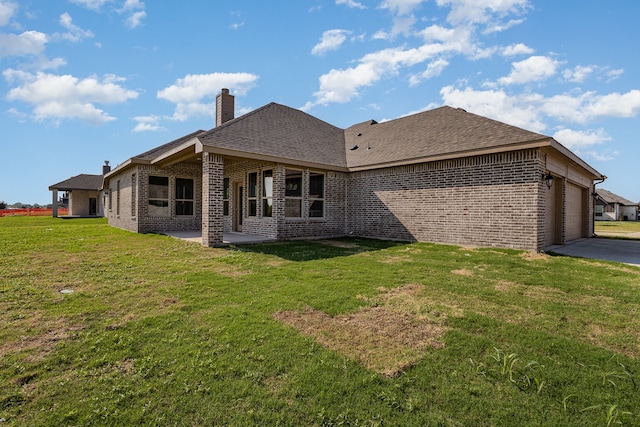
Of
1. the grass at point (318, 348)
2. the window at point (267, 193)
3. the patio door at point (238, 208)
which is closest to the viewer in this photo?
the grass at point (318, 348)

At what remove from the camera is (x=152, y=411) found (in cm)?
226

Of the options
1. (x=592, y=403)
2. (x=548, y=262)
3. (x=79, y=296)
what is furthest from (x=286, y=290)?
(x=548, y=262)

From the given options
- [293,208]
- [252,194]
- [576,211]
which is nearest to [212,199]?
[252,194]

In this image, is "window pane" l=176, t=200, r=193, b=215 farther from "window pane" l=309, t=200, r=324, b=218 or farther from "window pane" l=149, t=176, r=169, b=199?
"window pane" l=309, t=200, r=324, b=218

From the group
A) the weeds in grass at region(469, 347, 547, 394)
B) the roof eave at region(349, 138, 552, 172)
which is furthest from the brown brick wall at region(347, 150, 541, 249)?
the weeds in grass at region(469, 347, 547, 394)

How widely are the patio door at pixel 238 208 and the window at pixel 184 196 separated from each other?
2574 mm

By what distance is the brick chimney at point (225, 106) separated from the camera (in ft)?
48.7

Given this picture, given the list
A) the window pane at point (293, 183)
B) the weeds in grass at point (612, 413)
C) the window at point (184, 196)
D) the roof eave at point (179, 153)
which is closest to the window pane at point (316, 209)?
the window pane at point (293, 183)

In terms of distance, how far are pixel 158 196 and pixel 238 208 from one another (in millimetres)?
3659

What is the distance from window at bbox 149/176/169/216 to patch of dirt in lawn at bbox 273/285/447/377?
39.2 ft

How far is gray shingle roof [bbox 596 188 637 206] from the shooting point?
156ft

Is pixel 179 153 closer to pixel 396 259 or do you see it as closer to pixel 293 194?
pixel 293 194

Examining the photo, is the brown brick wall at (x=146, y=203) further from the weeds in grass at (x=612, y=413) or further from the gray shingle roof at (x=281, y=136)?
the weeds in grass at (x=612, y=413)

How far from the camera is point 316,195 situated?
489 inches
